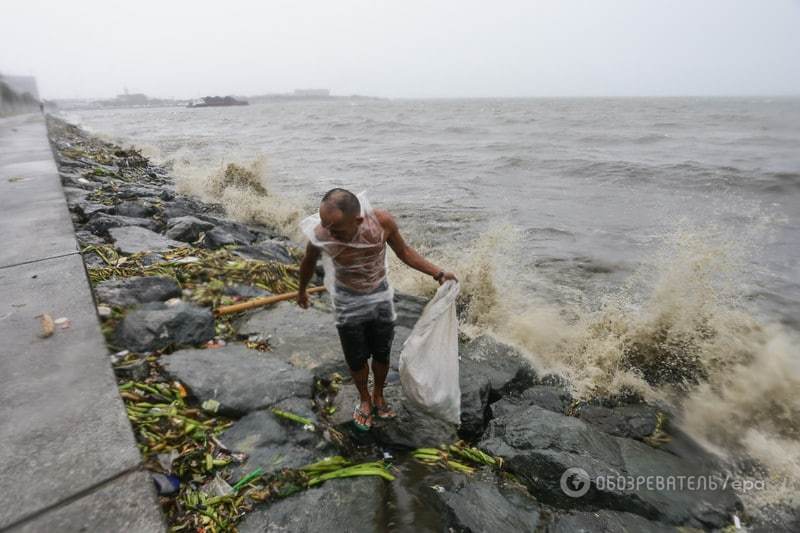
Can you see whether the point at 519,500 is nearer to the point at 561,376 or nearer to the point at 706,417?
the point at 561,376

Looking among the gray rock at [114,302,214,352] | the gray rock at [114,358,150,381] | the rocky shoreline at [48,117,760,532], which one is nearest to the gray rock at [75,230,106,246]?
the rocky shoreline at [48,117,760,532]

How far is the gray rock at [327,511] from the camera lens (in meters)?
2.00

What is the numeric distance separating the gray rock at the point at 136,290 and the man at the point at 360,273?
1703 mm

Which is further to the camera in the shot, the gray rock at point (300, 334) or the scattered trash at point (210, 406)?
the gray rock at point (300, 334)

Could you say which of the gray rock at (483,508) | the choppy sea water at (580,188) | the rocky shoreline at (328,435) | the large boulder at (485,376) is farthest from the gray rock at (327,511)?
the choppy sea water at (580,188)

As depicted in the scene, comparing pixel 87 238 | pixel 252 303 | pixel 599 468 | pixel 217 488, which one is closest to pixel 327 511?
pixel 217 488

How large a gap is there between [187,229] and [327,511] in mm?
5038

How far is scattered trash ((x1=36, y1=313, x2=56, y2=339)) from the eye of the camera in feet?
9.50

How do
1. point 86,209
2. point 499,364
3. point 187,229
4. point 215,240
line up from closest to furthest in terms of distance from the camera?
point 499,364
point 215,240
point 187,229
point 86,209

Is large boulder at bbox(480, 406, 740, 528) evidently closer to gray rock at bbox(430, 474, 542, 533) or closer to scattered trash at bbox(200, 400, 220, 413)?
gray rock at bbox(430, 474, 542, 533)

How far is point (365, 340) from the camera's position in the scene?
286cm

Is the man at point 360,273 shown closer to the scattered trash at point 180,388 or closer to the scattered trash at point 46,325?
the scattered trash at point 180,388

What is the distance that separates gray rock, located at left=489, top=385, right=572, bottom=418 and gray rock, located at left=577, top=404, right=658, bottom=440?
152 millimetres

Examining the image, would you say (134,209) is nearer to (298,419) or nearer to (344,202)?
(298,419)
